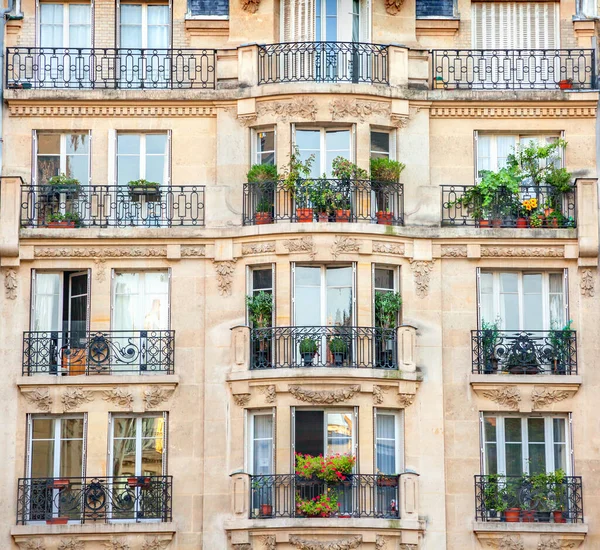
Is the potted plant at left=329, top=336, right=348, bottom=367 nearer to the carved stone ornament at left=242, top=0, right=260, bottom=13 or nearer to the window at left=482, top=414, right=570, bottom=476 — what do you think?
the window at left=482, top=414, right=570, bottom=476

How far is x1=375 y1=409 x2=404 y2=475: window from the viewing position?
1497 inches

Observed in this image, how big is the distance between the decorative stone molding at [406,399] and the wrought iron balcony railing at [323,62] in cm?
641

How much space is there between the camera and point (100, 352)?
127 ft

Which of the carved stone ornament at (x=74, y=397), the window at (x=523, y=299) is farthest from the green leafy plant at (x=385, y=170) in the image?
the carved stone ornament at (x=74, y=397)

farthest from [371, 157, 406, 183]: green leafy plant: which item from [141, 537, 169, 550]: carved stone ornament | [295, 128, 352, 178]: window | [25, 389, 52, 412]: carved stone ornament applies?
[141, 537, 169, 550]: carved stone ornament

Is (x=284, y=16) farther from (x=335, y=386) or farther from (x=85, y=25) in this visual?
(x=335, y=386)

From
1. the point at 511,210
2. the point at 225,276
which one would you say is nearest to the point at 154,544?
the point at 225,276

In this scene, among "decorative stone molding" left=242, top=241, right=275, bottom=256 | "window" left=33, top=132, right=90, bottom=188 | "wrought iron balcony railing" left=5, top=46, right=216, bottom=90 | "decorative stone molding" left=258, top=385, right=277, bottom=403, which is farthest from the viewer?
"wrought iron balcony railing" left=5, top=46, right=216, bottom=90

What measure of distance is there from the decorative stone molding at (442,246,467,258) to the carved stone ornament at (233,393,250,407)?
16.0 feet

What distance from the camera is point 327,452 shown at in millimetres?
37969

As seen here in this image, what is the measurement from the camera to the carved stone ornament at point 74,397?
3828 centimetres

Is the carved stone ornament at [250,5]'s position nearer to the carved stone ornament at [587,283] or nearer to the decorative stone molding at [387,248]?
the decorative stone molding at [387,248]

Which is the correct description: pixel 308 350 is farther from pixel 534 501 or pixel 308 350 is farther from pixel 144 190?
pixel 534 501

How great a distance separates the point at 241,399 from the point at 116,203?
4.81 metres
